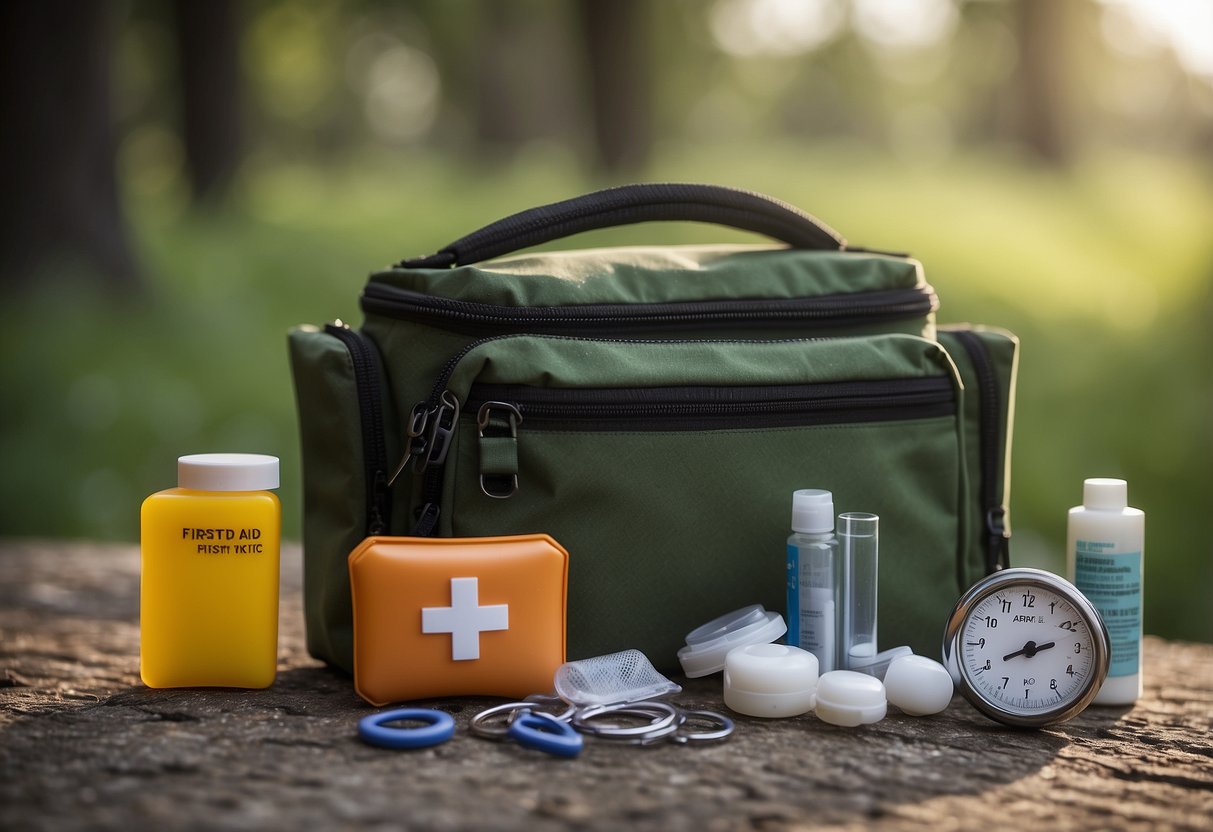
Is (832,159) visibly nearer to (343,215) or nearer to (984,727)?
(343,215)

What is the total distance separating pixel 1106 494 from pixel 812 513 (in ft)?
1.52

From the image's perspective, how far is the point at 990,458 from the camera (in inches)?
76.3

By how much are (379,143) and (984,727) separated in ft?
68.8

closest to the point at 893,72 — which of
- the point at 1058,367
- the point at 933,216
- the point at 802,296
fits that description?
the point at 933,216

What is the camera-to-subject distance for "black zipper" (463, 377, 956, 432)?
5.49ft

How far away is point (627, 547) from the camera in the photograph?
1.72 meters

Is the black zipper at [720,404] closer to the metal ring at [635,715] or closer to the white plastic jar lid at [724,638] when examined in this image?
the white plastic jar lid at [724,638]

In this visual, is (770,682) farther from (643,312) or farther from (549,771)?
(643,312)

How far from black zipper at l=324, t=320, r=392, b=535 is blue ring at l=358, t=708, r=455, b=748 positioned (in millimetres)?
321

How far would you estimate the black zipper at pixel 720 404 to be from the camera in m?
1.67

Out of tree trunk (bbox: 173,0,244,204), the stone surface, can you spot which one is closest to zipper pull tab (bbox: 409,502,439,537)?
the stone surface

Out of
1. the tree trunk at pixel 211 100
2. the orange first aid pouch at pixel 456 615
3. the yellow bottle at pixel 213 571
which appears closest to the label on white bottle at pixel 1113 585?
the orange first aid pouch at pixel 456 615

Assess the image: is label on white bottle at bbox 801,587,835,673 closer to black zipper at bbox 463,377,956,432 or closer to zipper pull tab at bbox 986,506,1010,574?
black zipper at bbox 463,377,956,432

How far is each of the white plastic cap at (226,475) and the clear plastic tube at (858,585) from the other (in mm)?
835
